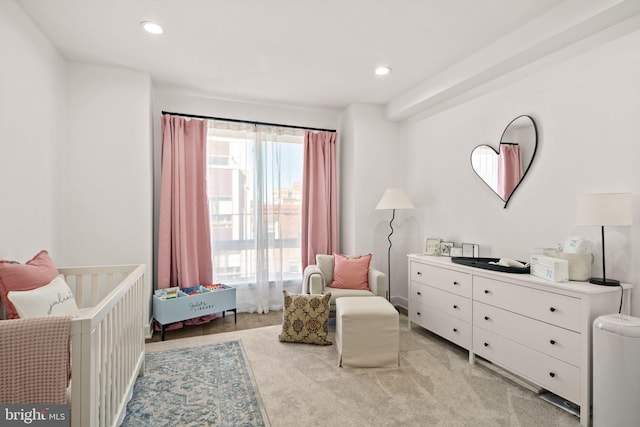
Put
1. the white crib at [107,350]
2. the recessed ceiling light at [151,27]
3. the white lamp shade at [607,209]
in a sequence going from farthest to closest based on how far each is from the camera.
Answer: the recessed ceiling light at [151,27]
the white lamp shade at [607,209]
the white crib at [107,350]

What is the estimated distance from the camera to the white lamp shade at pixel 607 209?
180 centimetres

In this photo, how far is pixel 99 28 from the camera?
2.34m

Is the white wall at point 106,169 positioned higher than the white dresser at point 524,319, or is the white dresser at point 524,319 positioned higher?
the white wall at point 106,169

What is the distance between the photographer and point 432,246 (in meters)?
3.31

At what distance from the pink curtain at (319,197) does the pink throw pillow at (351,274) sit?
698mm

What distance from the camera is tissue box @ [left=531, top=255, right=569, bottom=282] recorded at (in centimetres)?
200

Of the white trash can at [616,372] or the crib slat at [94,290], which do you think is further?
the crib slat at [94,290]

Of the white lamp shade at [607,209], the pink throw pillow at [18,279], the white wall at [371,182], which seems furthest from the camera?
the white wall at [371,182]

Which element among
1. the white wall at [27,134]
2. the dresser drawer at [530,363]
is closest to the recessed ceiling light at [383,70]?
the dresser drawer at [530,363]

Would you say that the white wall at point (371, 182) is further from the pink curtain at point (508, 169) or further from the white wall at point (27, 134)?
the white wall at point (27, 134)

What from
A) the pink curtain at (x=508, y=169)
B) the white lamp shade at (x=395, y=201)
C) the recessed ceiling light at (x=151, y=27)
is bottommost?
the white lamp shade at (x=395, y=201)

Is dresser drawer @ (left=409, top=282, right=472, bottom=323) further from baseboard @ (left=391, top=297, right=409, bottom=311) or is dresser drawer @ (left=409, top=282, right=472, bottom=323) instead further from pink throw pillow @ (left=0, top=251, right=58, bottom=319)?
pink throw pillow @ (left=0, top=251, right=58, bottom=319)

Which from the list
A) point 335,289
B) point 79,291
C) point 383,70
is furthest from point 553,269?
point 79,291

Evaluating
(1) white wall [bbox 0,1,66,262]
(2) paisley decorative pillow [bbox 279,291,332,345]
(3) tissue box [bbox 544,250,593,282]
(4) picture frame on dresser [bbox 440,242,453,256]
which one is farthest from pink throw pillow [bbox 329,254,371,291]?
(1) white wall [bbox 0,1,66,262]
